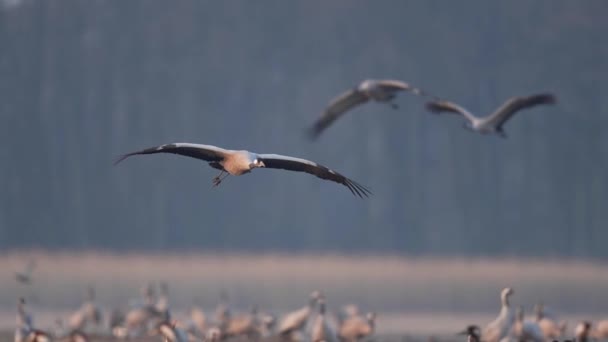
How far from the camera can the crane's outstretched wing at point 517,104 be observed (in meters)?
29.1

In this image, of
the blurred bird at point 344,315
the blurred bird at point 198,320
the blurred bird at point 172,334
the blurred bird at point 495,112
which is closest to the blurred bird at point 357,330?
the blurred bird at point 344,315

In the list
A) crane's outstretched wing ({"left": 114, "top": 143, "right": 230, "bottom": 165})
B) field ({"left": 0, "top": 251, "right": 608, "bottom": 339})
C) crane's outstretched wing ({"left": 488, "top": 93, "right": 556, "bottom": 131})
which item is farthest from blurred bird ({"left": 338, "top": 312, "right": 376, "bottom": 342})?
crane's outstretched wing ({"left": 114, "top": 143, "right": 230, "bottom": 165})

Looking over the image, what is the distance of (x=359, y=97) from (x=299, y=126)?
71095 millimetres

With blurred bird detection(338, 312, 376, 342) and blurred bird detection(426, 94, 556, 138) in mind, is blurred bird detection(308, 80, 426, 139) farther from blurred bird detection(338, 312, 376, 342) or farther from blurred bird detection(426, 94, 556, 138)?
blurred bird detection(338, 312, 376, 342)

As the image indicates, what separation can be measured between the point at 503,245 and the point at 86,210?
20959 millimetres

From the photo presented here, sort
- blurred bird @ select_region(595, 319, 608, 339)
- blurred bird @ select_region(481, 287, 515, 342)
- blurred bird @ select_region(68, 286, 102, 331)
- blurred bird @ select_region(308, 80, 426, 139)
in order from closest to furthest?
blurred bird @ select_region(481, 287, 515, 342) < blurred bird @ select_region(308, 80, 426, 139) < blurred bird @ select_region(595, 319, 608, 339) < blurred bird @ select_region(68, 286, 102, 331)

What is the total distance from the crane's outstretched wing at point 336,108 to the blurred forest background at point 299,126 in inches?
1580

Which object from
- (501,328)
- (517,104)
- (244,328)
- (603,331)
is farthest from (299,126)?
(501,328)

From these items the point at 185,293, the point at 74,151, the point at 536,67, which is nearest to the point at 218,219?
the point at 74,151

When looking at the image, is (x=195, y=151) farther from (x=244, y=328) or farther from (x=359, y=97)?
(x=244, y=328)

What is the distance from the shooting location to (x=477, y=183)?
92.6 metres

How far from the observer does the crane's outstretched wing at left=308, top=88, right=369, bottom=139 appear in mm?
29859

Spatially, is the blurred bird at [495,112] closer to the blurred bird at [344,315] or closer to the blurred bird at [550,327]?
the blurred bird at [550,327]

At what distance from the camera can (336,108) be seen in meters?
30.1
